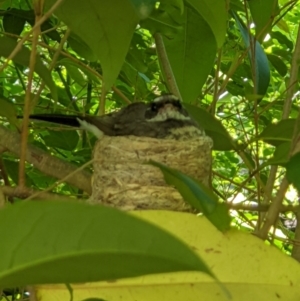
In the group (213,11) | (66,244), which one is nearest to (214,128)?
(213,11)

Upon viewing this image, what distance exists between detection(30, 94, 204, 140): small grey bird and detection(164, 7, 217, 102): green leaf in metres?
0.09

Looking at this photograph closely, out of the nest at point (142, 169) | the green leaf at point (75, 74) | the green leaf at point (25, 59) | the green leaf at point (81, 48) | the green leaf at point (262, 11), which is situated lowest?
the nest at point (142, 169)

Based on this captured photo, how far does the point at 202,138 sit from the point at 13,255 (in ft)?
2.97

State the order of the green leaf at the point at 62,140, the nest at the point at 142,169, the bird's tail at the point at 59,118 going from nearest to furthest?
the nest at the point at 142,169
the bird's tail at the point at 59,118
the green leaf at the point at 62,140

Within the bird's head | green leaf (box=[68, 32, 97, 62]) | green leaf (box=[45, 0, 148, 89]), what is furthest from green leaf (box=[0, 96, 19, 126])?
green leaf (box=[68, 32, 97, 62])

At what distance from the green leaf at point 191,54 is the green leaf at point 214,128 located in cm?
5

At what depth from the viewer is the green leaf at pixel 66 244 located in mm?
433

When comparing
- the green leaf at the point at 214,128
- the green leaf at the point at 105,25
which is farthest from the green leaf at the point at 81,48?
the green leaf at the point at 105,25

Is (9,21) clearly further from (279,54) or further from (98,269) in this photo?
(98,269)

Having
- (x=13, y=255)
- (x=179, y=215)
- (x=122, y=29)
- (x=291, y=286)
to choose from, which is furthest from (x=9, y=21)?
(x=13, y=255)

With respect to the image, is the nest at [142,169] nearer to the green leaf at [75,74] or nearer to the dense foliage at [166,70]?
the dense foliage at [166,70]

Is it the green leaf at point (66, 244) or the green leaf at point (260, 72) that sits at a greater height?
the green leaf at point (260, 72)

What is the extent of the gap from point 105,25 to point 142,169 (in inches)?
16.4

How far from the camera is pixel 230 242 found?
2.65 feet
